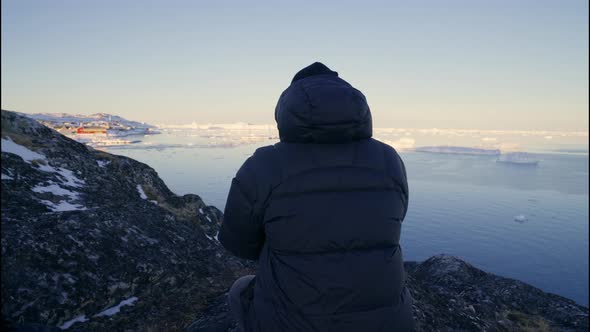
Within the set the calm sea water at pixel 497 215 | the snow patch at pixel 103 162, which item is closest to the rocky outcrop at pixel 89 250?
the snow patch at pixel 103 162

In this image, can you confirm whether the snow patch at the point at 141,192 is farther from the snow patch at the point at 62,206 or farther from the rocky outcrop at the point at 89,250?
the snow patch at the point at 62,206

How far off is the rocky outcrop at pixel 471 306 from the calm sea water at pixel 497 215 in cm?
4919

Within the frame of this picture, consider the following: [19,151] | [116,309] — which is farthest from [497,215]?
[19,151]

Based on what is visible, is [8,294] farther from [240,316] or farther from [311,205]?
[311,205]

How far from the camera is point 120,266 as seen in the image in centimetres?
568

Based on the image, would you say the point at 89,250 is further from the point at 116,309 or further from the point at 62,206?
the point at 62,206

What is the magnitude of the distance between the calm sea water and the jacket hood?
5788 centimetres

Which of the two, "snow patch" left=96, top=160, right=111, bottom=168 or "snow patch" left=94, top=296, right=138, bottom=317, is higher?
"snow patch" left=96, top=160, right=111, bottom=168

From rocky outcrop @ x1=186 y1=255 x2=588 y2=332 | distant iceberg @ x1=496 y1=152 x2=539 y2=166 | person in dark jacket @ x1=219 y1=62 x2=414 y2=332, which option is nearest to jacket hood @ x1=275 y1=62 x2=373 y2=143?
person in dark jacket @ x1=219 y1=62 x2=414 y2=332

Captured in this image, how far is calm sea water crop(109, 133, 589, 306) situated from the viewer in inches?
2175

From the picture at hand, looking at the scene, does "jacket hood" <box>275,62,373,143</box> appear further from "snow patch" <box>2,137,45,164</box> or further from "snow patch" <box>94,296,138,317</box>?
"snow patch" <box>2,137,45,164</box>

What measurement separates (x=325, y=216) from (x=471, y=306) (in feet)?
22.1

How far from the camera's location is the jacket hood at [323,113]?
7.41 ft

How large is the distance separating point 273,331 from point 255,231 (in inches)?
29.8
